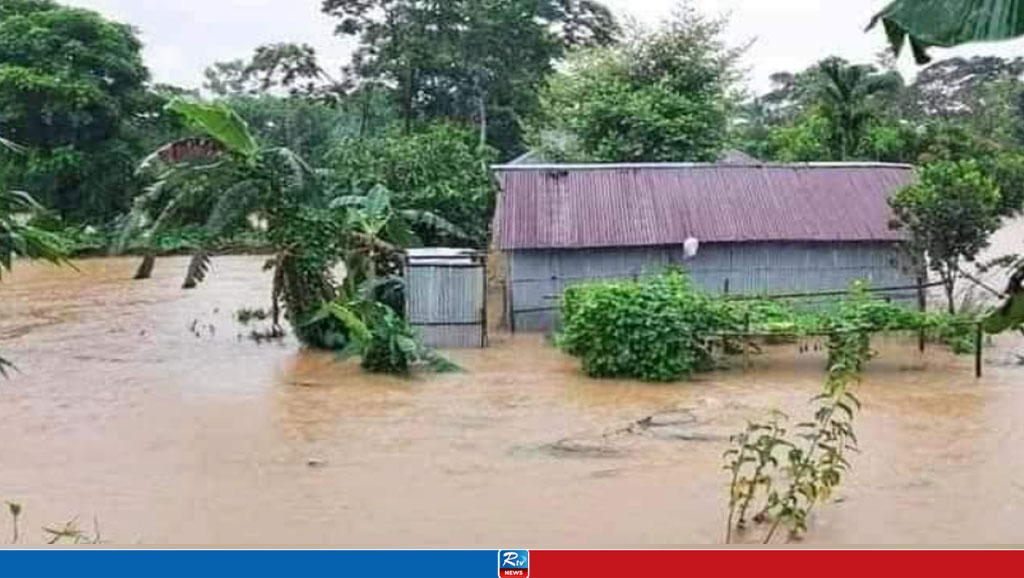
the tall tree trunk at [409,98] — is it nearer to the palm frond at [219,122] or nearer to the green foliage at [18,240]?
the palm frond at [219,122]

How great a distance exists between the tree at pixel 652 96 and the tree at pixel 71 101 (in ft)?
29.0

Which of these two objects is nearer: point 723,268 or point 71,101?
point 723,268

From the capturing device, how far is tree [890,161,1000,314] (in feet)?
32.6

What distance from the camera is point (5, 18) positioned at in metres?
21.7

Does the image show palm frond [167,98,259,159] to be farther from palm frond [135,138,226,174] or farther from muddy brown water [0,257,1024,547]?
muddy brown water [0,257,1024,547]

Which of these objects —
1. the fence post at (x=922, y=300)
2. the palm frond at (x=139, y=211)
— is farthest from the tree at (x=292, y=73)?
the fence post at (x=922, y=300)

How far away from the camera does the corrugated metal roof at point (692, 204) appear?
11391 mm

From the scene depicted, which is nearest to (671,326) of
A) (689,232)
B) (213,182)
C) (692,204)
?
(689,232)

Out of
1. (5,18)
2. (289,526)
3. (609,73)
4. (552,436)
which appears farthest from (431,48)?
(289,526)

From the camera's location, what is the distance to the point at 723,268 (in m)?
11.6

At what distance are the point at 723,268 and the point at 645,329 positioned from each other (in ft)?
9.56
